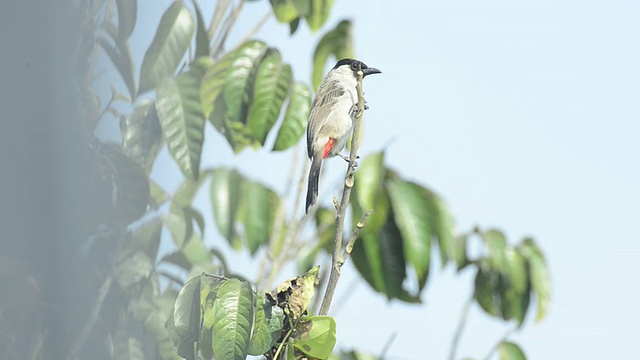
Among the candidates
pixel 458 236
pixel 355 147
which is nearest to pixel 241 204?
pixel 458 236

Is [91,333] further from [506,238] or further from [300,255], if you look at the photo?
[506,238]

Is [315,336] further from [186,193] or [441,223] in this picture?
[441,223]

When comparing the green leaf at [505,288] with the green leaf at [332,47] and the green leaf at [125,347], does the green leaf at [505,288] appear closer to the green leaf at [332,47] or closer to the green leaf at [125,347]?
the green leaf at [332,47]

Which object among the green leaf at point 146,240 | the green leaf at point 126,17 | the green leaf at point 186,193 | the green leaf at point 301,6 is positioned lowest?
the green leaf at point 146,240

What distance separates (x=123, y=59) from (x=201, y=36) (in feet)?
0.85

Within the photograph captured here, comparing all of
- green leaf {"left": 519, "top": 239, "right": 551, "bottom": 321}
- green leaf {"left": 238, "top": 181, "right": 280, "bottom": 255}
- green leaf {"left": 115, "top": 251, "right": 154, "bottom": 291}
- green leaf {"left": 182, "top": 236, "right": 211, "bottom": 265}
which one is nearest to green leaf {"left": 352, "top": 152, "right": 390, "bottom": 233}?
green leaf {"left": 238, "top": 181, "right": 280, "bottom": 255}

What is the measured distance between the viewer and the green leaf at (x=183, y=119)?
16.0 inches

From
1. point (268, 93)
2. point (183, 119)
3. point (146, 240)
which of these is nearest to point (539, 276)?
point (268, 93)

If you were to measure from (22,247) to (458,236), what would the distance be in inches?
63.9

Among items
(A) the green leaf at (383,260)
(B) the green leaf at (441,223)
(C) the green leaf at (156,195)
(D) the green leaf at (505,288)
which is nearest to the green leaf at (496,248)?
(D) the green leaf at (505,288)

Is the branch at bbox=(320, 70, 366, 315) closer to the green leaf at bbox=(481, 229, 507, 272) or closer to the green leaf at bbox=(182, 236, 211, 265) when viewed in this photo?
the green leaf at bbox=(182, 236, 211, 265)

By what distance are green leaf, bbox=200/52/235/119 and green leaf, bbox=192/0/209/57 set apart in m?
0.02

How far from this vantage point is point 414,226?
1.35 m

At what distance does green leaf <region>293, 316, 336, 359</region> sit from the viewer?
56cm
